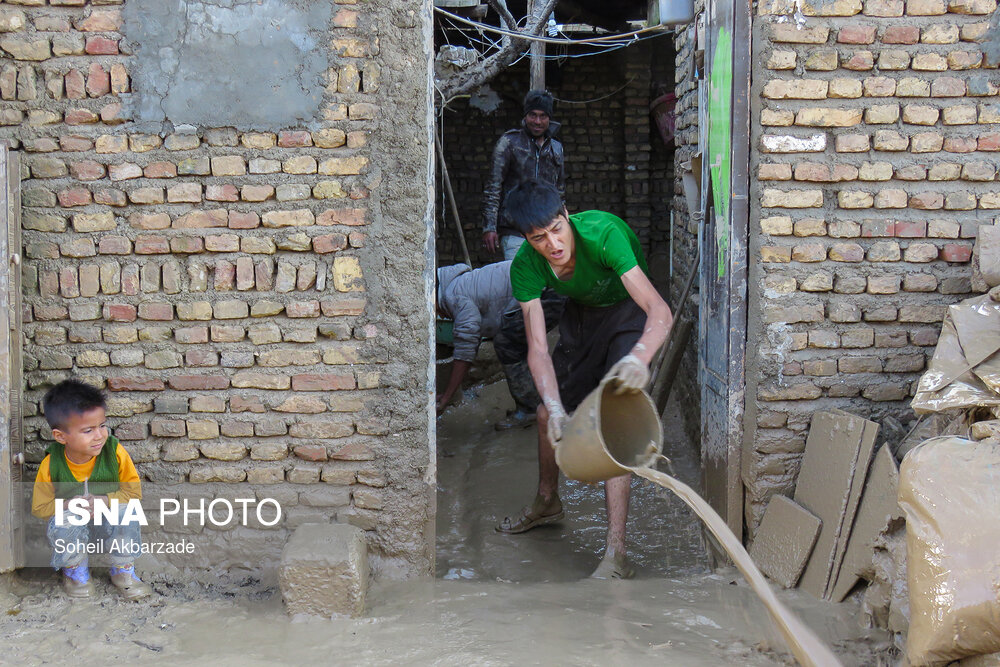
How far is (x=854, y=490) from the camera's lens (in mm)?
2934

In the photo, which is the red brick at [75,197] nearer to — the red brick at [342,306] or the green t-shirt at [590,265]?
the red brick at [342,306]

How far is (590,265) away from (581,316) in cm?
45

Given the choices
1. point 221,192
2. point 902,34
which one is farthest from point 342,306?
point 902,34

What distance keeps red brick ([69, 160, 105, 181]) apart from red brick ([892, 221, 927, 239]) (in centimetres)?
284

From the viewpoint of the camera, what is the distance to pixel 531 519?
3961 mm

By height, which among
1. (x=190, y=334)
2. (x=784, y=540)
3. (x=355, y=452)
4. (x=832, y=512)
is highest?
(x=190, y=334)

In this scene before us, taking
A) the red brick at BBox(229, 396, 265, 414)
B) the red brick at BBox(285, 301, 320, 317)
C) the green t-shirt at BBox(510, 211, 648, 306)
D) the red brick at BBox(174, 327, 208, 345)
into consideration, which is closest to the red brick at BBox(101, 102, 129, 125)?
the red brick at BBox(174, 327, 208, 345)

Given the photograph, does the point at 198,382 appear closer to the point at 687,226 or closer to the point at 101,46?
the point at 101,46

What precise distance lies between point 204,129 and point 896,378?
2652 millimetres

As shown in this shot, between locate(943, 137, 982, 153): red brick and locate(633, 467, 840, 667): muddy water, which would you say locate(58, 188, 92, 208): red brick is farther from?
locate(943, 137, 982, 153): red brick

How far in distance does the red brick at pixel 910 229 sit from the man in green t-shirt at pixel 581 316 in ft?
2.93

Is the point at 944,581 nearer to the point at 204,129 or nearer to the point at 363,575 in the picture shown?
the point at 363,575

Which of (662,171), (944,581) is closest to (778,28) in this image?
(944,581)

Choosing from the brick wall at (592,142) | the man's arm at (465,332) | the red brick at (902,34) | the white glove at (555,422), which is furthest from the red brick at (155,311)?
the brick wall at (592,142)
